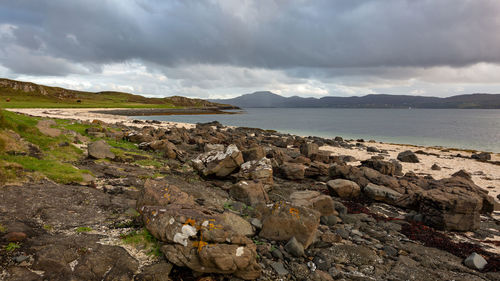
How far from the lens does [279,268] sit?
8422 mm

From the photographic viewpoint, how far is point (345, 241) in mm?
11062

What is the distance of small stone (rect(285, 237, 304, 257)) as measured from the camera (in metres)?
9.25

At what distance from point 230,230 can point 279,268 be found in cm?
203

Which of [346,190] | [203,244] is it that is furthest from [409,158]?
[203,244]

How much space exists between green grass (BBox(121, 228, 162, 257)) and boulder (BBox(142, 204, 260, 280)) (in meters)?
0.33

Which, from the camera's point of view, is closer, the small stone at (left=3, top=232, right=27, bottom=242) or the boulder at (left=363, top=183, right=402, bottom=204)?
the small stone at (left=3, top=232, right=27, bottom=242)

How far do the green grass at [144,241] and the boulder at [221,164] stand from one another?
1033cm

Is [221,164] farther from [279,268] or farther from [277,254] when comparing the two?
[279,268]

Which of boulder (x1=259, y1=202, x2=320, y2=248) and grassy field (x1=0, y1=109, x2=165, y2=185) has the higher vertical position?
grassy field (x1=0, y1=109, x2=165, y2=185)

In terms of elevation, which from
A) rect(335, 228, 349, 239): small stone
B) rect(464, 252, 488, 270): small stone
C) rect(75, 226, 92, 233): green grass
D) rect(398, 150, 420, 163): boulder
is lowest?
rect(398, 150, 420, 163): boulder

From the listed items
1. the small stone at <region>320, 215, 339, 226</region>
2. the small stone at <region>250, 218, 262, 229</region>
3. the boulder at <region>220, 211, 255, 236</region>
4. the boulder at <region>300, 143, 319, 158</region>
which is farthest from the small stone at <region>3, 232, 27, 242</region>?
the boulder at <region>300, 143, 319, 158</region>

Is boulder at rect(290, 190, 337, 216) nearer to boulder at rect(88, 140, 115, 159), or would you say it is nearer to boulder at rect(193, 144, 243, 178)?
boulder at rect(193, 144, 243, 178)

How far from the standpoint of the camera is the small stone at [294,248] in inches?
364

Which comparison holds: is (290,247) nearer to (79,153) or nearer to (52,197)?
(52,197)
